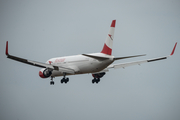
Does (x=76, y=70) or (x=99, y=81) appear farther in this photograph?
(x=99, y=81)

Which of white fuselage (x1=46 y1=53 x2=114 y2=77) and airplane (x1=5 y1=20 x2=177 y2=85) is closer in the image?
airplane (x1=5 y1=20 x2=177 y2=85)

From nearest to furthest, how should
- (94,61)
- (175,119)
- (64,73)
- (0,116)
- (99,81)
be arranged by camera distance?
(94,61) < (64,73) < (99,81) < (175,119) < (0,116)

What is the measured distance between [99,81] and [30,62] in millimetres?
15397

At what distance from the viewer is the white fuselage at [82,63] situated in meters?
49.8

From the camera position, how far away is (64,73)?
53.8 meters

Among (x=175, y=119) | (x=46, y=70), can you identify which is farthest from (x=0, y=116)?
(x=46, y=70)

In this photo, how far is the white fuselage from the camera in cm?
4981

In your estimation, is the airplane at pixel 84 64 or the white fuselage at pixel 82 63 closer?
the airplane at pixel 84 64

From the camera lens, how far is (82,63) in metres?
52.1

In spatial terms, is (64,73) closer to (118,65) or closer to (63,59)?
(63,59)

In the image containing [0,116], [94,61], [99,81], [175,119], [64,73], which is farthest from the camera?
[0,116]

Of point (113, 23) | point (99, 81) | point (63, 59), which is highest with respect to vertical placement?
point (113, 23)

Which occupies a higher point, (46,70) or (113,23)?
(113,23)

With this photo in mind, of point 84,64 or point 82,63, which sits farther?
point 82,63
